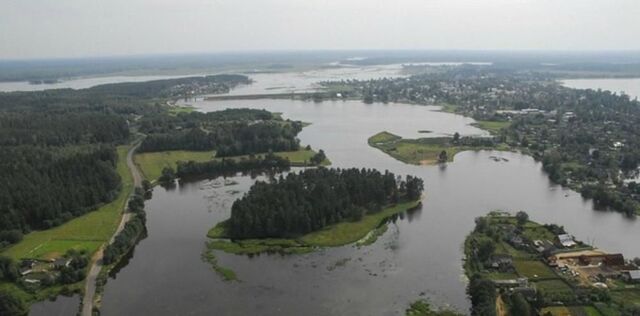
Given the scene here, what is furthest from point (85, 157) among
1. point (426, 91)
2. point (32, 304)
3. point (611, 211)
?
point (426, 91)

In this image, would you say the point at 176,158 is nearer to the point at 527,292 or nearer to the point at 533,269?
Answer: the point at 533,269

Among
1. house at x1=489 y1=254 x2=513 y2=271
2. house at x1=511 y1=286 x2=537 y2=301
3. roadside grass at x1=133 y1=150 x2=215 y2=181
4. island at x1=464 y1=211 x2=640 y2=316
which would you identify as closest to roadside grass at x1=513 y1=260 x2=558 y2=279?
island at x1=464 y1=211 x2=640 y2=316

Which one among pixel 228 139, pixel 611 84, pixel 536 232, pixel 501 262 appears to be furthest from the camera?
pixel 611 84

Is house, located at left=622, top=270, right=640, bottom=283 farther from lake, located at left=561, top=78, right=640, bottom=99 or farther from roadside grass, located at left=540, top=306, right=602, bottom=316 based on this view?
lake, located at left=561, top=78, right=640, bottom=99

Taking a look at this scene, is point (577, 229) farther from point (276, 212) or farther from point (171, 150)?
point (171, 150)

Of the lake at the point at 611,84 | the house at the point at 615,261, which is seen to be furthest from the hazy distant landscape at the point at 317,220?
the lake at the point at 611,84

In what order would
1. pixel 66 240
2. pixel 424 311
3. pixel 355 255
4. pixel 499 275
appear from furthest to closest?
pixel 66 240, pixel 355 255, pixel 499 275, pixel 424 311

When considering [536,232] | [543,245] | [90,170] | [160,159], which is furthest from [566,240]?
[160,159]
